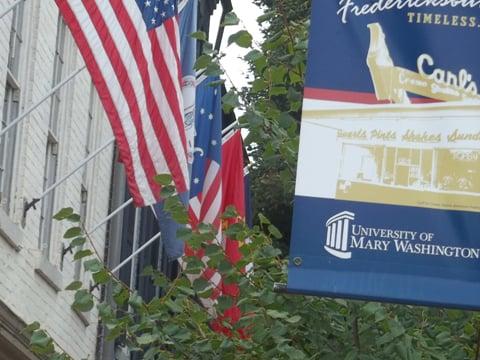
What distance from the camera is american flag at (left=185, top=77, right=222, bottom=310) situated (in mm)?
17781

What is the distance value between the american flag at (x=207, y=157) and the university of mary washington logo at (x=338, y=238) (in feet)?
31.2

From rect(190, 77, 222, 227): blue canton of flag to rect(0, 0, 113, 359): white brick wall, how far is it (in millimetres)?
1480

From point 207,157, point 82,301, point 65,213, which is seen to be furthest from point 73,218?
point 207,157

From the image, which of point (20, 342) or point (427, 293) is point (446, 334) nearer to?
point (427, 293)

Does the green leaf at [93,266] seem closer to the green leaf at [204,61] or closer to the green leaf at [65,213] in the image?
the green leaf at [65,213]

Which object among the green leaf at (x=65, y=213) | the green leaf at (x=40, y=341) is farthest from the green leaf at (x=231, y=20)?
the green leaf at (x=40, y=341)

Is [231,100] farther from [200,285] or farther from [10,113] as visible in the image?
[10,113]

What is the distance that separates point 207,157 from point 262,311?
329 inches

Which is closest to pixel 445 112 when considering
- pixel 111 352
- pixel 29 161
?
pixel 29 161

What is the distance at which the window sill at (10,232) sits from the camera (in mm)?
14102

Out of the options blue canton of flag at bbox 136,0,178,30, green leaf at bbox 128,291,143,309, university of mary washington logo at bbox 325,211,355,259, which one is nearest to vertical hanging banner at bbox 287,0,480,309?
university of mary washington logo at bbox 325,211,355,259

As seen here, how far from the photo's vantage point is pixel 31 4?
15.8 meters

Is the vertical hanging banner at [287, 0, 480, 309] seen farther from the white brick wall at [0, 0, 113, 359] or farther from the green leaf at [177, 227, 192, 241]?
the white brick wall at [0, 0, 113, 359]

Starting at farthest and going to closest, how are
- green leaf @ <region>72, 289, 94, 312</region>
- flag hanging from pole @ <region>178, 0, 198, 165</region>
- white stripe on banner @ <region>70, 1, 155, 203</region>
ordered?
flag hanging from pole @ <region>178, 0, 198, 165</region> < white stripe on banner @ <region>70, 1, 155, 203</region> < green leaf @ <region>72, 289, 94, 312</region>
